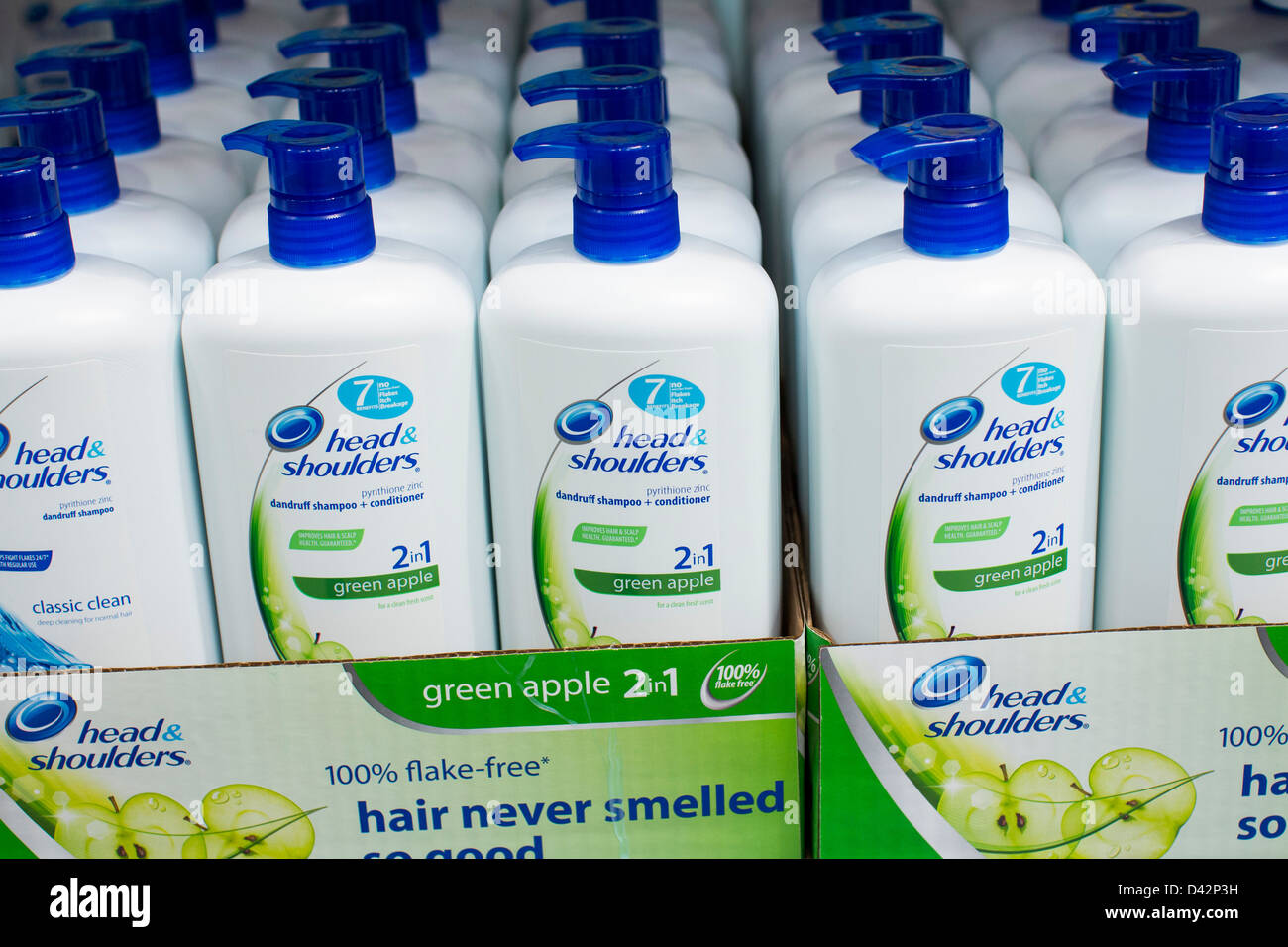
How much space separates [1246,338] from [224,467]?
22.8 inches

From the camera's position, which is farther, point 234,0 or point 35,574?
point 234,0

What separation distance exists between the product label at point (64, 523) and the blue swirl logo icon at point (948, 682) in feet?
1.51

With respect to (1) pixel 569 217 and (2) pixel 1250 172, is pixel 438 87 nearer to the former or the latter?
(1) pixel 569 217

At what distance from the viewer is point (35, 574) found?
0.84 meters

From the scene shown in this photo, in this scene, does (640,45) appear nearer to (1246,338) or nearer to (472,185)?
(472,185)

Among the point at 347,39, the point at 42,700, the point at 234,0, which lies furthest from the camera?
the point at 234,0

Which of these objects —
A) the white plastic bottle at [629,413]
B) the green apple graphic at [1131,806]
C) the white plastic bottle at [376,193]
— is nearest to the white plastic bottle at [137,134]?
the white plastic bottle at [376,193]

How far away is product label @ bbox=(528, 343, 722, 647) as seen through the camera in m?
0.81

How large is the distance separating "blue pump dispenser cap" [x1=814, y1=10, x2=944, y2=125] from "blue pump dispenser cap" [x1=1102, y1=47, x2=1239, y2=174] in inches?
6.4

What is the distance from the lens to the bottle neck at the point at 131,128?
106cm

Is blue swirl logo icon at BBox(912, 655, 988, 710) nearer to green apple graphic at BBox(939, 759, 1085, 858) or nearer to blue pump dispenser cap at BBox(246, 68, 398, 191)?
green apple graphic at BBox(939, 759, 1085, 858)

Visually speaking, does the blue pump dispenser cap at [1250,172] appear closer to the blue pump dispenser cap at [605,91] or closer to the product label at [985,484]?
the product label at [985,484]

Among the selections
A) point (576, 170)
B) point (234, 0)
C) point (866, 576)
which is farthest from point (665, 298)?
point (234, 0)

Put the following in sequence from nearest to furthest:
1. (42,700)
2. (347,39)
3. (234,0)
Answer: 1. (42,700)
2. (347,39)
3. (234,0)
